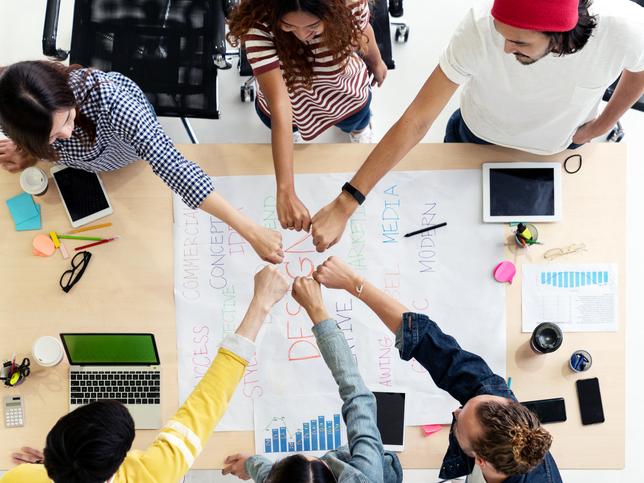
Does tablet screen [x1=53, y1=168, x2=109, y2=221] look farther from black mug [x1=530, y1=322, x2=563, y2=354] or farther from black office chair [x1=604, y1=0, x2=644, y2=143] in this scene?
black office chair [x1=604, y1=0, x2=644, y2=143]

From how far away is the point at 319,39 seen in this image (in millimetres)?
1415

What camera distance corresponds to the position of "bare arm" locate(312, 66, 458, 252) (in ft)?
4.48

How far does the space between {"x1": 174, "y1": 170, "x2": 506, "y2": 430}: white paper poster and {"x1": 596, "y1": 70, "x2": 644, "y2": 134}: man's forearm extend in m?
→ 0.40

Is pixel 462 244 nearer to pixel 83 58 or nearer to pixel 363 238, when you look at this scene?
pixel 363 238

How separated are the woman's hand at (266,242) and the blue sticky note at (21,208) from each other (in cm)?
68

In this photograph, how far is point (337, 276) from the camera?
1.50 meters

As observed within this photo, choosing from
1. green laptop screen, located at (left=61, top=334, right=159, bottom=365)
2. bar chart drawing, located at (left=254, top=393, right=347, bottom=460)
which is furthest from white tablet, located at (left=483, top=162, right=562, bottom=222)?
green laptop screen, located at (left=61, top=334, right=159, bottom=365)

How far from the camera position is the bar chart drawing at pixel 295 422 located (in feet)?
5.45

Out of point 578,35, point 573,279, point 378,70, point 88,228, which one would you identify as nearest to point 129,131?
point 88,228

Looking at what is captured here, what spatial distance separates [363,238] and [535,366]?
638mm

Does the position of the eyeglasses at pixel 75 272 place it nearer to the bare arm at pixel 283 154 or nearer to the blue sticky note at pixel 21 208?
the blue sticky note at pixel 21 208

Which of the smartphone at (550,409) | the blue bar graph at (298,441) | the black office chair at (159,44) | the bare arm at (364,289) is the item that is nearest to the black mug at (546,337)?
the smartphone at (550,409)

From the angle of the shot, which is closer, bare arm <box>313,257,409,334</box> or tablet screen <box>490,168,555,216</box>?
bare arm <box>313,257,409,334</box>

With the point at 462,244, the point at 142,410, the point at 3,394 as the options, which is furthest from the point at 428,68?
the point at 3,394
